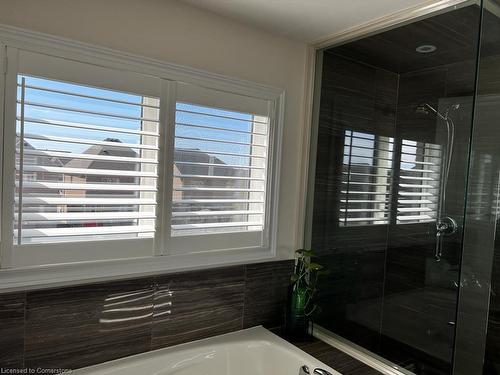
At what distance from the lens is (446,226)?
244cm

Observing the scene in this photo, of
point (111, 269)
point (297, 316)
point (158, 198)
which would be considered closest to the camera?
point (111, 269)

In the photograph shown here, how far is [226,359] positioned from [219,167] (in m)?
1.04

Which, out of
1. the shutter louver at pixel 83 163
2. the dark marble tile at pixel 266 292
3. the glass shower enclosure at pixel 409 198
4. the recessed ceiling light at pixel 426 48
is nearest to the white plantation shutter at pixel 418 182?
the glass shower enclosure at pixel 409 198

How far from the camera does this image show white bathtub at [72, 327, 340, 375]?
1762 mm

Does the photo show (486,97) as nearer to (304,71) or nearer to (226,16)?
(304,71)

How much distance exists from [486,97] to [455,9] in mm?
517

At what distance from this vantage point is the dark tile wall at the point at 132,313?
155 cm

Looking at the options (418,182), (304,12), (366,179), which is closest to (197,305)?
(366,179)

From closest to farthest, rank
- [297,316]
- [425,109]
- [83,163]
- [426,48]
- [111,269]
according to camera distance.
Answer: [83,163]
[111,269]
[297,316]
[426,48]
[425,109]

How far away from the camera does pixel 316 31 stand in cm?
215

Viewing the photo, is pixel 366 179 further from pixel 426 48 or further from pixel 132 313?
pixel 132 313

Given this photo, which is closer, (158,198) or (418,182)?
(158,198)

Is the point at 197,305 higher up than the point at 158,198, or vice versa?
the point at 158,198

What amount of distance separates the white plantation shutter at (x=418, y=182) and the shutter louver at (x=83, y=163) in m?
1.89
